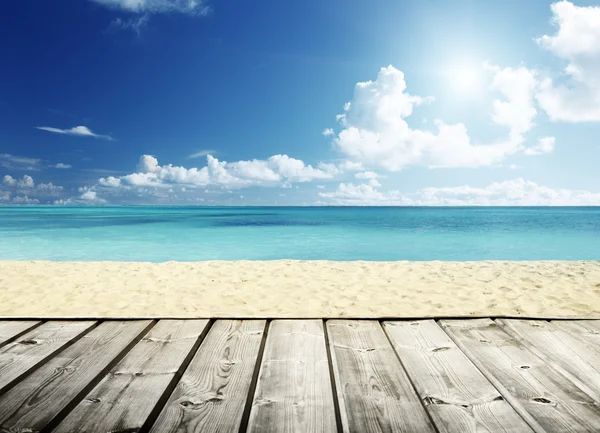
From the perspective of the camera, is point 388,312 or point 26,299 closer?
point 388,312

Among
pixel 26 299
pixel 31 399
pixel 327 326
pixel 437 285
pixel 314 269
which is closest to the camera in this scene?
pixel 31 399

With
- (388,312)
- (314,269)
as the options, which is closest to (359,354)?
(388,312)

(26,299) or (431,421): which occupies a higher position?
(431,421)

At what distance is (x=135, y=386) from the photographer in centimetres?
160

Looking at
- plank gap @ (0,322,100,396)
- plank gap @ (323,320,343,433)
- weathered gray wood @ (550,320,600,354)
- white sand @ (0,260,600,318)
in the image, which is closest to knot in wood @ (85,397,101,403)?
plank gap @ (0,322,100,396)

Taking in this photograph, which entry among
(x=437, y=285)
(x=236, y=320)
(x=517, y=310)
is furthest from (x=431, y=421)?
(x=437, y=285)

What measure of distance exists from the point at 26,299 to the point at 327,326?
6323 millimetres

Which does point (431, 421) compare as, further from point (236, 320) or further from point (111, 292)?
point (111, 292)

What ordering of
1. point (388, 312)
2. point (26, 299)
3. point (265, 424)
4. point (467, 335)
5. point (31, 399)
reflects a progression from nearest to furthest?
point (265, 424)
point (31, 399)
point (467, 335)
point (388, 312)
point (26, 299)

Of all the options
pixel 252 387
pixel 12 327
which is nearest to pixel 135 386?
pixel 252 387

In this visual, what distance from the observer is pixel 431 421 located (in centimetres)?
136

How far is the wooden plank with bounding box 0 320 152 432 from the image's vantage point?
4.56ft

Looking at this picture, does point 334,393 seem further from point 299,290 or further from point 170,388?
point 299,290

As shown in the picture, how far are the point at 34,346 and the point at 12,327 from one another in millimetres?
438
